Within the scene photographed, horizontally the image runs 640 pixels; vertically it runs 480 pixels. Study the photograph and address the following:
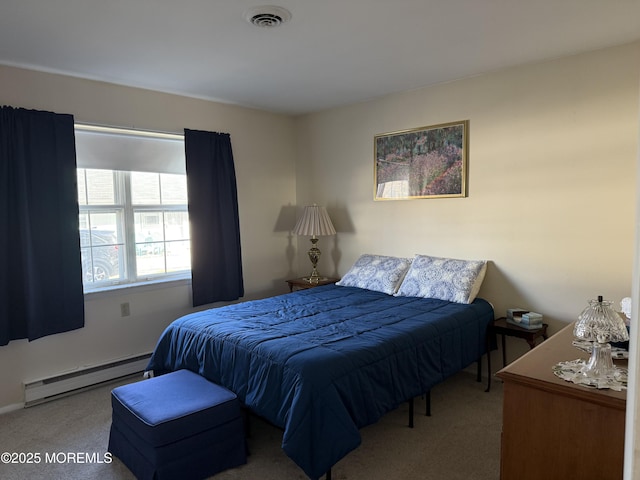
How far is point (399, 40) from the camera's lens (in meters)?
2.54

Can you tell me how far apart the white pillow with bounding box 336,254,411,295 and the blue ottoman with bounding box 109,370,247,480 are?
66.4 inches

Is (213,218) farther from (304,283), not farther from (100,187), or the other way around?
(304,283)

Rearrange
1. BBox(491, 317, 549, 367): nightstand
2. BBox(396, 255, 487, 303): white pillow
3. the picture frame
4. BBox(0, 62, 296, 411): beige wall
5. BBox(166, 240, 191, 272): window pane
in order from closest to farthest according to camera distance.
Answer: BBox(491, 317, 549, 367): nightstand, BBox(0, 62, 296, 411): beige wall, BBox(396, 255, 487, 303): white pillow, the picture frame, BBox(166, 240, 191, 272): window pane

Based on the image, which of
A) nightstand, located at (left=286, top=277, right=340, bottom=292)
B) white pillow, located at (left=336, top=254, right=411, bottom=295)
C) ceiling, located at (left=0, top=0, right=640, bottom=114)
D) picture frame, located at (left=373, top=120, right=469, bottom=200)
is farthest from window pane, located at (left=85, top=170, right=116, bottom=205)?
picture frame, located at (left=373, top=120, right=469, bottom=200)

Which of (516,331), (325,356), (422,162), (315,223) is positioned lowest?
(516,331)

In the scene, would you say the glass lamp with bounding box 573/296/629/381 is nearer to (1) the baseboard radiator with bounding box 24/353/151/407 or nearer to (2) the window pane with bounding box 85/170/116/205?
(1) the baseboard radiator with bounding box 24/353/151/407

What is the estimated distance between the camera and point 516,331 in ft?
9.53

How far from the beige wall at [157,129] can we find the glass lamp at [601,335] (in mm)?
3158

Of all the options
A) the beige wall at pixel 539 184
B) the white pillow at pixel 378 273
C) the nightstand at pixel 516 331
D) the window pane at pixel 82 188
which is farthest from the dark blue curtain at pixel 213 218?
the nightstand at pixel 516 331

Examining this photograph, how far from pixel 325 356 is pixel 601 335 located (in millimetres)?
1165

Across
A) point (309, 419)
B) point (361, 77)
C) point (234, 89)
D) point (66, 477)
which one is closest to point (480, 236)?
point (361, 77)

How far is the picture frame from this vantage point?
341cm

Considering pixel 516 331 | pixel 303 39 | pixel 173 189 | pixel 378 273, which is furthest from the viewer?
pixel 173 189

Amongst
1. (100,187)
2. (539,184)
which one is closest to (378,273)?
(539,184)
